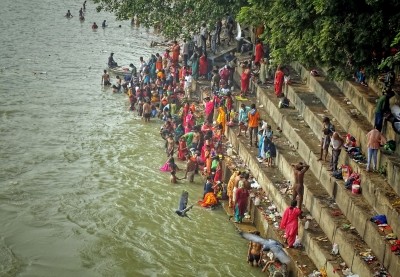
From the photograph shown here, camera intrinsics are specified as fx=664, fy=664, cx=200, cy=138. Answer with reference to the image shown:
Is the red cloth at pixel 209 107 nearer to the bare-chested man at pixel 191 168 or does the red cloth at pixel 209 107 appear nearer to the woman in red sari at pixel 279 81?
the woman in red sari at pixel 279 81

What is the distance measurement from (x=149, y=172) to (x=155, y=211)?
8.76 ft

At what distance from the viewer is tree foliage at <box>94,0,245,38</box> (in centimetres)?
2355

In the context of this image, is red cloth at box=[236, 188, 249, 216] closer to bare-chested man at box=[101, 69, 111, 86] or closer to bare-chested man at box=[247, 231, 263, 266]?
bare-chested man at box=[247, 231, 263, 266]

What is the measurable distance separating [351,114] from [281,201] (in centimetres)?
306

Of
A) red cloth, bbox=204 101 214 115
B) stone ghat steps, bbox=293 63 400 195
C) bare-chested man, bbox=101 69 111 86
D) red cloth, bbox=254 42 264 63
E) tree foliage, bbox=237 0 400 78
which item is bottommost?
bare-chested man, bbox=101 69 111 86

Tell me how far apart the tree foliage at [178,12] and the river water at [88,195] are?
3.47 metres

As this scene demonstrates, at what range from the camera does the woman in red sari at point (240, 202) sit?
1586 cm

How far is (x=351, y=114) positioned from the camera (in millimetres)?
16594

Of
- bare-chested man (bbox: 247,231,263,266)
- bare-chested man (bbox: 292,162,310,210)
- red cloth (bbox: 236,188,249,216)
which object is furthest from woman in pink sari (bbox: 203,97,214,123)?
bare-chested man (bbox: 247,231,263,266)

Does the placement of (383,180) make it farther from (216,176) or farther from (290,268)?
(216,176)

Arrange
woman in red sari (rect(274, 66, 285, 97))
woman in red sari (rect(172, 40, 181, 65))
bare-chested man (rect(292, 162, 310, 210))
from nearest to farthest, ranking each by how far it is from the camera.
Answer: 1. bare-chested man (rect(292, 162, 310, 210))
2. woman in red sari (rect(274, 66, 285, 97))
3. woman in red sari (rect(172, 40, 181, 65))

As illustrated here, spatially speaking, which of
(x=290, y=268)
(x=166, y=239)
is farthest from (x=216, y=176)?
(x=290, y=268)

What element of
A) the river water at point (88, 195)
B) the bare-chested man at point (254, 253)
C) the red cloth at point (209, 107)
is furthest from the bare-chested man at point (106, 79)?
the bare-chested man at point (254, 253)

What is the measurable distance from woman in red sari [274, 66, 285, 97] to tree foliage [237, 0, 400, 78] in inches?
115
